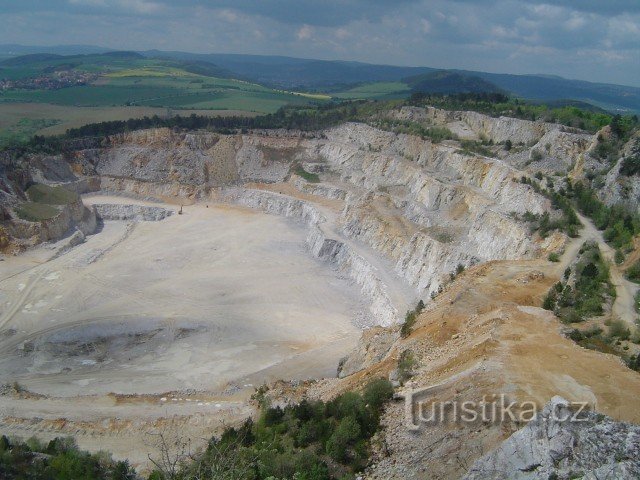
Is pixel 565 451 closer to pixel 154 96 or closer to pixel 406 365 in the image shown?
pixel 406 365

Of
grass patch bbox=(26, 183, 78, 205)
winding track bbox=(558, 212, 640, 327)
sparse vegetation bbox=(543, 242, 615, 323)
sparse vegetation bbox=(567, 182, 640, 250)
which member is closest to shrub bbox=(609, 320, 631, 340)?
winding track bbox=(558, 212, 640, 327)

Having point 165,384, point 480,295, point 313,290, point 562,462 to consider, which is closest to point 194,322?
point 165,384

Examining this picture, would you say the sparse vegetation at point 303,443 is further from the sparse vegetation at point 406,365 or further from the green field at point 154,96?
the green field at point 154,96

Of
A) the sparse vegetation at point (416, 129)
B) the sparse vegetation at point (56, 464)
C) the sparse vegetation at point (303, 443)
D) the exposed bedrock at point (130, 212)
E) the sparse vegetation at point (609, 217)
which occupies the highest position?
the sparse vegetation at point (416, 129)

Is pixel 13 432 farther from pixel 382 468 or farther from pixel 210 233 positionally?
pixel 210 233

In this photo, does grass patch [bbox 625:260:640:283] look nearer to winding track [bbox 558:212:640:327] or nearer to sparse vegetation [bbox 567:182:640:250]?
winding track [bbox 558:212:640:327]

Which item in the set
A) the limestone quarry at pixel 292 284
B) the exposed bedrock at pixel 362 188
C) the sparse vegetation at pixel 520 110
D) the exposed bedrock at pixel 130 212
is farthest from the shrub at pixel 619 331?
the exposed bedrock at pixel 130 212
